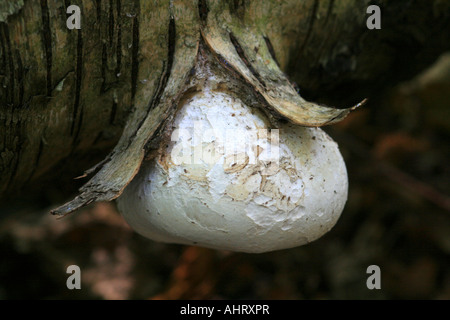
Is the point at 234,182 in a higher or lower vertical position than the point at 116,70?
lower

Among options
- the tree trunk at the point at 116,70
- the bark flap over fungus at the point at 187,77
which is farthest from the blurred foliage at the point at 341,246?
the bark flap over fungus at the point at 187,77

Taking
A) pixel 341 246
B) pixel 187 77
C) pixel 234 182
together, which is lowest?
pixel 234 182

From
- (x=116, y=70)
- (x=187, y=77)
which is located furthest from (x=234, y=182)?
(x=116, y=70)

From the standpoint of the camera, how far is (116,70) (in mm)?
854

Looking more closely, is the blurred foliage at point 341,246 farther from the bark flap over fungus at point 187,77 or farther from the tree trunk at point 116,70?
the bark flap over fungus at point 187,77

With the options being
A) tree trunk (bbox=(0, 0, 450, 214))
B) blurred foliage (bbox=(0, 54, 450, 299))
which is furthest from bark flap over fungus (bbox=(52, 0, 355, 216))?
blurred foliage (bbox=(0, 54, 450, 299))

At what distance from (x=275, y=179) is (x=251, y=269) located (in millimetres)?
1237

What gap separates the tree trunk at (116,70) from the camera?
0.75 meters

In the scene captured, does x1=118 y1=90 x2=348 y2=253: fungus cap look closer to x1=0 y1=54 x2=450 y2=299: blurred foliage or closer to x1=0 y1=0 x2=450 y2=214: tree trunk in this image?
x1=0 y1=0 x2=450 y2=214: tree trunk

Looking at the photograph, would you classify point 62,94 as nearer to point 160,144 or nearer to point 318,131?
point 160,144

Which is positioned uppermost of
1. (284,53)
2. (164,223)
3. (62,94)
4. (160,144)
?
(284,53)

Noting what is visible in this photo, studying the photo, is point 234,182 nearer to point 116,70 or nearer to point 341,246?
point 116,70

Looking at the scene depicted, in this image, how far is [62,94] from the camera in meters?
0.83
